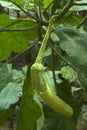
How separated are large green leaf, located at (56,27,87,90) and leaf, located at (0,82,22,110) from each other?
11.4 inches

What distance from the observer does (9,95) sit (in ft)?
3.43

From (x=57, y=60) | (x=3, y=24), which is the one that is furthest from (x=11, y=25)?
(x=57, y=60)

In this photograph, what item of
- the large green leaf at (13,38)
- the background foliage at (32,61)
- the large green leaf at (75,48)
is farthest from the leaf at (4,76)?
the large green leaf at (75,48)

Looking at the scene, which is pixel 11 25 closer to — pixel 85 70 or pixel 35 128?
pixel 35 128

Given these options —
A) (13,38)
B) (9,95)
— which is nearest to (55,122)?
(9,95)

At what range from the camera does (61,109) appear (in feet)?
2.11

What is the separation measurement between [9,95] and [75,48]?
0.36 m

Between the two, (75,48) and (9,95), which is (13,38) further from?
(75,48)

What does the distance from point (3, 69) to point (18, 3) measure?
183 mm

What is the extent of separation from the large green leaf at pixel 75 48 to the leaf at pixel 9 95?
0.29m

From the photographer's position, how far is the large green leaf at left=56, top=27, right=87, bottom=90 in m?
0.70

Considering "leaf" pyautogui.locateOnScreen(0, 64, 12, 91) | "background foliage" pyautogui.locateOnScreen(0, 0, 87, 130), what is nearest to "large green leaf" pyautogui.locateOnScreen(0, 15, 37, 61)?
"background foliage" pyautogui.locateOnScreen(0, 0, 87, 130)

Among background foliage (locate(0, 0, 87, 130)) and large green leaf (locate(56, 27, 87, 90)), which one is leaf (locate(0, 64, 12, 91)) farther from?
large green leaf (locate(56, 27, 87, 90))

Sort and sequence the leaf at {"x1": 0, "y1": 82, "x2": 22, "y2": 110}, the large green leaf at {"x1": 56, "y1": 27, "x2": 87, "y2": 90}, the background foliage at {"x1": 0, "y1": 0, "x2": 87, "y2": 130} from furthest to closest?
the leaf at {"x1": 0, "y1": 82, "x2": 22, "y2": 110}
the background foliage at {"x1": 0, "y1": 0, "x2": 87, "y2": 130}
the large green leaf at {"x1": 56, "y1": 27, "x2": 87, "y2": 90}
